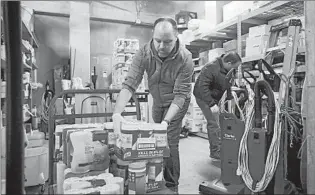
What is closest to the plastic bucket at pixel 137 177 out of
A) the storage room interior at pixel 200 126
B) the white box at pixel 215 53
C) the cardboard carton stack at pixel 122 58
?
the storage room interior at pixel 200 126

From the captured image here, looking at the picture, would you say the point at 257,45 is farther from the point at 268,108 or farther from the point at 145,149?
the point at 145,149

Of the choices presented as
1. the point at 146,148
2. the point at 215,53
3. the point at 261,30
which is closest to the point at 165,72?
the point at 146,148

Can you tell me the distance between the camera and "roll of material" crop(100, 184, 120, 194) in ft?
2.45

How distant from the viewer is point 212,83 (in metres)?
2.55

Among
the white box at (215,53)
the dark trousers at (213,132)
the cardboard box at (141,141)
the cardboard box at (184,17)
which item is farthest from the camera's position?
the cardboard box at (184,17)

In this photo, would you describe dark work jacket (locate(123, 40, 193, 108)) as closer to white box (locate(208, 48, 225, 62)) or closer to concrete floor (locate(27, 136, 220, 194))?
concrete floor (locate(27, 136, 220, 194))

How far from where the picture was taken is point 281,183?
4.67ft

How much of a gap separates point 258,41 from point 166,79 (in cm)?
155

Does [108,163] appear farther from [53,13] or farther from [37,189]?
[53,13]

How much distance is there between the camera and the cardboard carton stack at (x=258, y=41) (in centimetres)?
258

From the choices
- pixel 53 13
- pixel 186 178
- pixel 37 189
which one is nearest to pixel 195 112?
pixel 186 178

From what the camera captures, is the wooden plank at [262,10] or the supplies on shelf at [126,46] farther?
the supplies on shelf at [126,46]

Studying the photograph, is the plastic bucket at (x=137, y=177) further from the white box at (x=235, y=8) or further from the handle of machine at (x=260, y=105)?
the white box at (x=235, y=8)

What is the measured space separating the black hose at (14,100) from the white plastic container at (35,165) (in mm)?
1270
